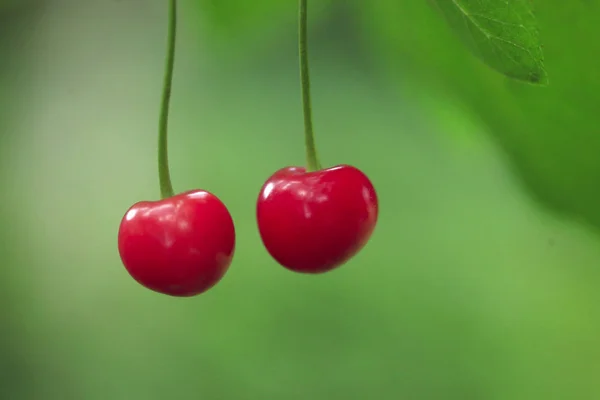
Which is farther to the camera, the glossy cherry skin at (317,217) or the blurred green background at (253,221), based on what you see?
the blurred green background at (253,221)

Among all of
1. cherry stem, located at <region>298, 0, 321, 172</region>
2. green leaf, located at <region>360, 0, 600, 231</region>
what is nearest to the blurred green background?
green leaf, located at <region>360, 0, 600, 231</region>

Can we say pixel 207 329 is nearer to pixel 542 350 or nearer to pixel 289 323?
pixel 289 323

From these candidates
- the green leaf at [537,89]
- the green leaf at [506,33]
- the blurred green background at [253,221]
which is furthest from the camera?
the blurred green background at [253,221]

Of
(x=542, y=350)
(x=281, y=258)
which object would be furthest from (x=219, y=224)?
(x=542, y=350)

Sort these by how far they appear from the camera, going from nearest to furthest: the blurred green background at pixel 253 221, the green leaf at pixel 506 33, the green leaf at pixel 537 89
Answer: the green leaf at pixel 506 33, the green leaf at pixel 537 89, the blurred green background at pixel 253 221

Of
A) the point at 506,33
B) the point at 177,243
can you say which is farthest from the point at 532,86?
the point at 177,243

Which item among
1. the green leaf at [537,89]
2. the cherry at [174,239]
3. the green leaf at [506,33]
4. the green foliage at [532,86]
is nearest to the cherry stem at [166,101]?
the cherry at [174,239]

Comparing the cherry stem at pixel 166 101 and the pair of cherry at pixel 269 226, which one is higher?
the cherry stem at pixel 166 101

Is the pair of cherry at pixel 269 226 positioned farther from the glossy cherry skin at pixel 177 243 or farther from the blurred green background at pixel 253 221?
the blurred green background at pixel 253 221
